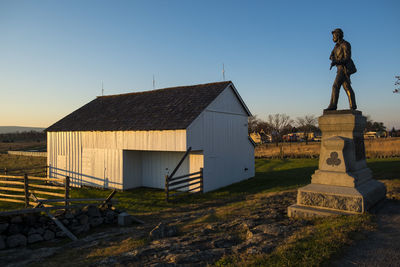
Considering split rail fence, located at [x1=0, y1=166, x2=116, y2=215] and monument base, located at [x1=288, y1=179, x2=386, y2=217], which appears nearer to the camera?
monument base, located at [x1=288, y1=179, x2=386, y2=217]

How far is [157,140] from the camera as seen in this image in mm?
15781

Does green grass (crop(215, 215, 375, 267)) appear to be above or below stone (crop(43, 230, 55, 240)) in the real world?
above

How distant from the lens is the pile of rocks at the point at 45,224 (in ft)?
26.8

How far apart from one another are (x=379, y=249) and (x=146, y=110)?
15542 millimetres

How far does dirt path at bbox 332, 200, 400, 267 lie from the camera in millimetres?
4531

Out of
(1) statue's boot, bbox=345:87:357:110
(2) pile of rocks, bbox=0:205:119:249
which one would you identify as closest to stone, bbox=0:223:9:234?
(2) pile of rocks, bbox=0:205:119:249

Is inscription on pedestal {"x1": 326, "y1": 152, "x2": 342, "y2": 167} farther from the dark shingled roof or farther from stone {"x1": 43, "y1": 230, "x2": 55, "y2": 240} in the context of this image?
stone {"x1": 43, "y1": 230, "x2": 55, "y2": 240}

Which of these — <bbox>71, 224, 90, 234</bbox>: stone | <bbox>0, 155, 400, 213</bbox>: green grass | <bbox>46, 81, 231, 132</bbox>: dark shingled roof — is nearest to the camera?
<bbox>71, 224, 90, 234</bbox>: stone

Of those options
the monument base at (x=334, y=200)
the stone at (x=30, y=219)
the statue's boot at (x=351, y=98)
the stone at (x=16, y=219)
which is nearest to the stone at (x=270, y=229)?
the monument base at (x=334, y=200)

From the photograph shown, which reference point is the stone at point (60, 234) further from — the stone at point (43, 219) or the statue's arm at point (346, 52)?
the statue's arm at point (346, 52)

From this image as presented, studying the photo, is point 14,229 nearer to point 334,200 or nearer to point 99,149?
point 334,200

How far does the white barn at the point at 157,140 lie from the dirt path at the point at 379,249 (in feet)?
32.9

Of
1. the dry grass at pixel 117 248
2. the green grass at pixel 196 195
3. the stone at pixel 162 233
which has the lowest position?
the green grass at pixel 196 195

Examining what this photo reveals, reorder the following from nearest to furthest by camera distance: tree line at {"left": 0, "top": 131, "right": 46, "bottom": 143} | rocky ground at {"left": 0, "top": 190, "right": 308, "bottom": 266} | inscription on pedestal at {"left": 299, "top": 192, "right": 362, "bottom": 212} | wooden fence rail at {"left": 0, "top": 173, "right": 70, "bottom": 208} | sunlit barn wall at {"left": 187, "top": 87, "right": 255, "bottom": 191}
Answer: rocky ground at {"left": 0, "top": 190, "right": 308, "bottom": 266}, inscription on pedestal at {"left": 299, "top": 192, "right": 362, "bottom": 212}, wooden fence rail at {"left": 0, "top": 173, "right": 70, "bottom": 208}, sunlit barn wall at {"left": 187, "top": 87, "right": 255, "bottom": 191}, tree line at {"left": 0, "top": 131, "right": 46, "bottom": 143}
